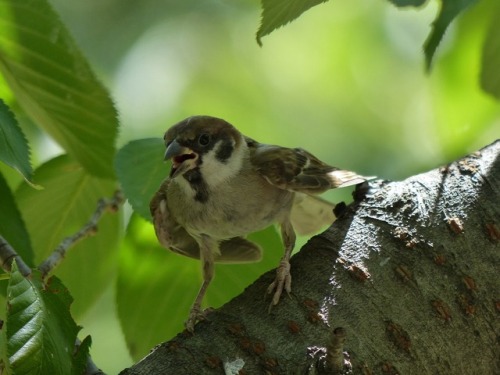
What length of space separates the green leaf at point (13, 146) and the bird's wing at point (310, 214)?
4.25 ft

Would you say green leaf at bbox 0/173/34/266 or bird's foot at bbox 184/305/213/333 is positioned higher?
green leaf at bbox 0/173/34/266

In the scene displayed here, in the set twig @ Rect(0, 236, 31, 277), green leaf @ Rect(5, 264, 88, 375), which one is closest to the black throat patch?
twig @ Rect(0, 236, 31, 277)

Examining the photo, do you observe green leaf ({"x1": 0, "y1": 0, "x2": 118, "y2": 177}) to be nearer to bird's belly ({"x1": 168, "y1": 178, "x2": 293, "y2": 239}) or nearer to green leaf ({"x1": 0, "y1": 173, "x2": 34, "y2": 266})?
green leaf ({"x1": 0, "y1": 173, "x2": 34, "y2": 266})

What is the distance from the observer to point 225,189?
8.71ft

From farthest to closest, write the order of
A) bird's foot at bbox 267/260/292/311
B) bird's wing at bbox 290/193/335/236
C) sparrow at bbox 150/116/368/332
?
bird's wing at bbox 290/193/335/236, sparrow at bbox 150/116/368/332, bird's foot at bbox 267/260/292/311

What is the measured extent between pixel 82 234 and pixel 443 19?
1134 mm

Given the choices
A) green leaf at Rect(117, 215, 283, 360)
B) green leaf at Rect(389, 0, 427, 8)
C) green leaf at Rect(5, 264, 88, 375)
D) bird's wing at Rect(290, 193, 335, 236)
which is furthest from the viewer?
bird's wing at Rect(290, 193, 335, 236)

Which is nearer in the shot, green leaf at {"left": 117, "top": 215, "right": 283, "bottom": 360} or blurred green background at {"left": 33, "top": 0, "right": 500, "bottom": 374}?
green leaf at {"left": 117, "top": 215, "right": 283, "bottom": 360}

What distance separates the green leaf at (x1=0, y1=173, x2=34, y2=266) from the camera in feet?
6.08

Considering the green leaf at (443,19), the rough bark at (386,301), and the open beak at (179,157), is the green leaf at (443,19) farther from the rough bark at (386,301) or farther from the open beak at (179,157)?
the open beak at (179,157)

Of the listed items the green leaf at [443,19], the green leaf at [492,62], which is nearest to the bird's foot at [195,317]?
the green leaf at [443,19]

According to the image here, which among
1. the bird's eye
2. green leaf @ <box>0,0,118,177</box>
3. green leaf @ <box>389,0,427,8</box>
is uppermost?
green leaf @ <box>389,0,427,8</box>

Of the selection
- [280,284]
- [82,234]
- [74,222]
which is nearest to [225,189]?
[74,222]

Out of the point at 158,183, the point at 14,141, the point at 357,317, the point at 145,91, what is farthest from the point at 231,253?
the point at 145,91
